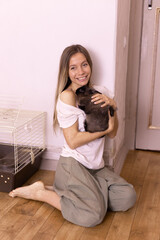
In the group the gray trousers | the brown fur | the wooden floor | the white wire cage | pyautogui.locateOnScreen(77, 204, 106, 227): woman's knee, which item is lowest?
the wooden floor

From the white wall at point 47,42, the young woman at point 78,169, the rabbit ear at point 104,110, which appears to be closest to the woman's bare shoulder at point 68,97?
the young woman at point 78,169

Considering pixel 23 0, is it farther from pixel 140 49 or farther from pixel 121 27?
pixel 140 49

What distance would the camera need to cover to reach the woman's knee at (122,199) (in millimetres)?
1739

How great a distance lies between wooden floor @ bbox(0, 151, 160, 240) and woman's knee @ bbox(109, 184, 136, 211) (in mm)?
34

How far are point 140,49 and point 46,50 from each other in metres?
0.80

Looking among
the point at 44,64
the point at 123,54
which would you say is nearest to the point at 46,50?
the point at 44,64

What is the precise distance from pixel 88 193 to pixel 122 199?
190mm

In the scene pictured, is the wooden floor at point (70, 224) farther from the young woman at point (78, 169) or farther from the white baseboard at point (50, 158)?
the white baseboard at point (50, 158)

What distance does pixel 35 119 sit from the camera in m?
2.18

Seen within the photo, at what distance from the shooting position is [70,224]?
164cm

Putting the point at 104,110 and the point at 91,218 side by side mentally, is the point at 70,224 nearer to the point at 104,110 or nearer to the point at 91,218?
the point at 91,218

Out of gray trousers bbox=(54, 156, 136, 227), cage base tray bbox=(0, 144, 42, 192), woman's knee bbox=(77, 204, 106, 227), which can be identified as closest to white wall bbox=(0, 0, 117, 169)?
cage base tray bbox=(0, 144, 42, 192)

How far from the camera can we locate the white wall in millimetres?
1947

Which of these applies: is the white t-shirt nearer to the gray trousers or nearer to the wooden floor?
the gray trousers
